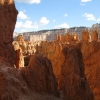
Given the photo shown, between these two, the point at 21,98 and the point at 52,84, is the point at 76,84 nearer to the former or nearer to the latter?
the point at 52,84

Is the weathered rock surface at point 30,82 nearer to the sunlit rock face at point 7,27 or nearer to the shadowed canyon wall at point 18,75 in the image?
the shadowed canyon wall at point 18,75

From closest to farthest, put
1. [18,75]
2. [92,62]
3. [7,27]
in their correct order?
[18,75] < [7,27] < [92,62]

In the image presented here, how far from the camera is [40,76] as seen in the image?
11914 millimetres

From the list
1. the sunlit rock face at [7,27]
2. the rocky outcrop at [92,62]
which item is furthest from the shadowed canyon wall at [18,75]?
the rocky outcrop at [92,62]

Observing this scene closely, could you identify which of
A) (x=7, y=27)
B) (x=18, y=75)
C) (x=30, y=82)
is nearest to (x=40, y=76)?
(x=30, y=82)

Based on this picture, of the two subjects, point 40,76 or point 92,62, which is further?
point 92,62

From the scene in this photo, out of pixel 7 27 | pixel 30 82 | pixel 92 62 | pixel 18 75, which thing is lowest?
pixel 92 62

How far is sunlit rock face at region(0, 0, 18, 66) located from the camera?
1376cm

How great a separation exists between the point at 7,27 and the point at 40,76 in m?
4.11

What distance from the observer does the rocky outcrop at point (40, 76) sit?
453 inches

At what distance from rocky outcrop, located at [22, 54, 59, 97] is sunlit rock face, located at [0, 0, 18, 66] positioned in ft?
7.35

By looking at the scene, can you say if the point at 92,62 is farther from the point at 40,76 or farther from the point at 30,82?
the point at 30,82

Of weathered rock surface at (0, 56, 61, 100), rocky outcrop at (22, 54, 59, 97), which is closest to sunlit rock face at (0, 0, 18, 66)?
weathered rock surface at (0, 56, 61, 100)

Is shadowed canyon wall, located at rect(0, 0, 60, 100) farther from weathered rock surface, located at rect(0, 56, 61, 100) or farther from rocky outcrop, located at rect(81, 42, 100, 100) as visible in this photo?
rocky outcrop, located at rect(81, 42, 100, 100)
